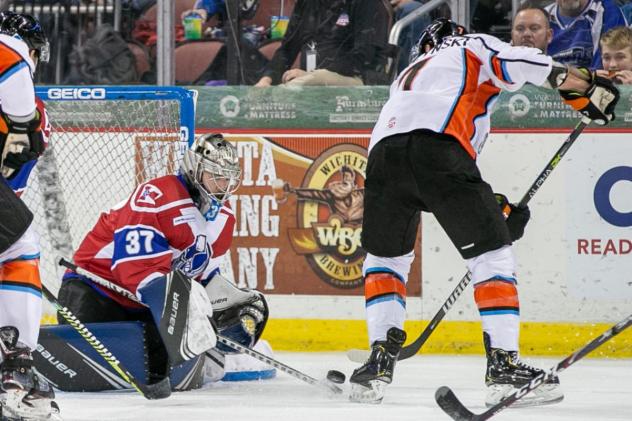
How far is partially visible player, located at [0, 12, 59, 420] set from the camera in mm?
3064

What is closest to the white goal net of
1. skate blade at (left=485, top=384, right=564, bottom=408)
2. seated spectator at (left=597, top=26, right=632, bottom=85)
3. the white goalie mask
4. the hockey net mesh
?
the hockey net mesh

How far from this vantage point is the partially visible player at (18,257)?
10.1ft

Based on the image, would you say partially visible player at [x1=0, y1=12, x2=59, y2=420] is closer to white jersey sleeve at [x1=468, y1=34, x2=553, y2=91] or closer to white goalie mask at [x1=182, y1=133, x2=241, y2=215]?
white goalie mask at [x1=182, y1=133, x2=241, y2=215]

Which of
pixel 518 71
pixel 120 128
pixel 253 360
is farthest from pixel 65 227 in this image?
pixel 518 71

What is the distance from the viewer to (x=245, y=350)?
386 centimetres

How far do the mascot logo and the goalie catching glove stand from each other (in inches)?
35.7

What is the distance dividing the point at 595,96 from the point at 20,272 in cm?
166

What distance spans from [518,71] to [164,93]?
4.58 feet

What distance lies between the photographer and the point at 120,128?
4977 millimetres

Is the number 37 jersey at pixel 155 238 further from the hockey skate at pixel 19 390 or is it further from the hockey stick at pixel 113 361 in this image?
the hockey skate at pixel 19 390

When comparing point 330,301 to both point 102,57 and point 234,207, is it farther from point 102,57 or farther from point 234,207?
point 102,57

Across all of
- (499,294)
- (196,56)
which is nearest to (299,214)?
(196,56)

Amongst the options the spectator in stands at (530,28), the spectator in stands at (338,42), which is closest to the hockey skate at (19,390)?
the spectator in stands at (338,42)

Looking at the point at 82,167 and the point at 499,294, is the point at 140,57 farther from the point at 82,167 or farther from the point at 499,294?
the point at 499,294
